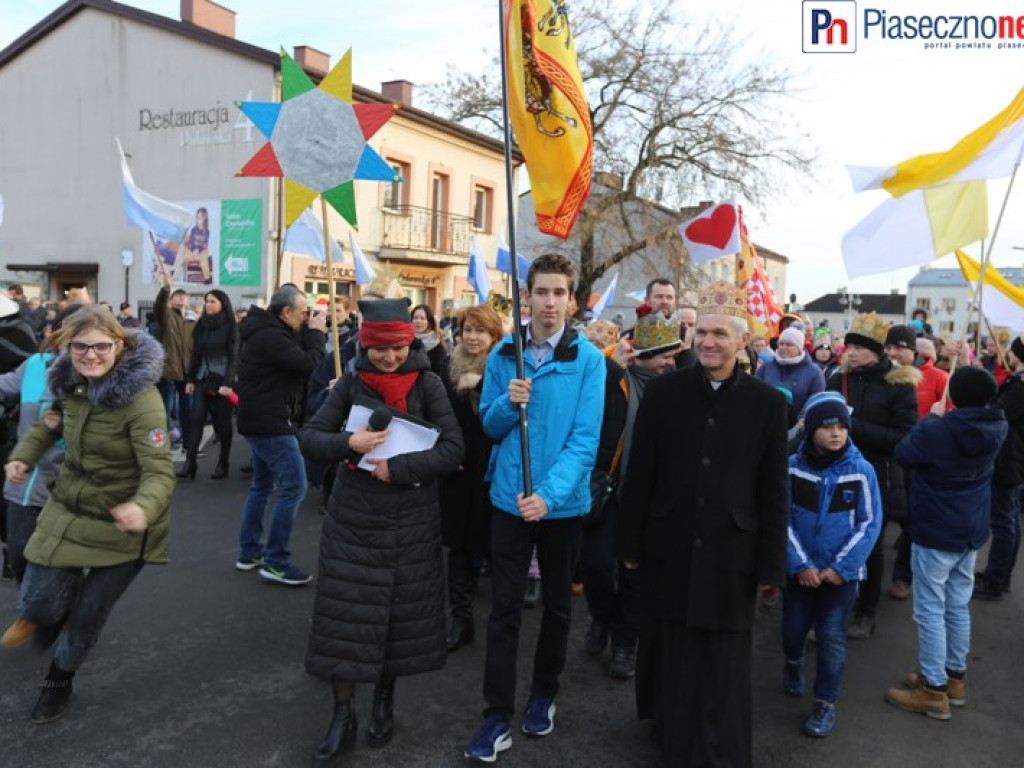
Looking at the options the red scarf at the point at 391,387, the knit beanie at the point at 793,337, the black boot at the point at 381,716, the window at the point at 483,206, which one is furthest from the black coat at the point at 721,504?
the window at the point at 483,206

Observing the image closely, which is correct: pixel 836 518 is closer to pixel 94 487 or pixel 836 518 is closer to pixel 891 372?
pixel 891 372

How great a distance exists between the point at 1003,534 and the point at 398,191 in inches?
822

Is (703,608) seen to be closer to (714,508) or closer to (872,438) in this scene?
(714,508)

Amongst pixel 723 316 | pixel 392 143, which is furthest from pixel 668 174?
pixel 723 316

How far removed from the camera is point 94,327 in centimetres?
368

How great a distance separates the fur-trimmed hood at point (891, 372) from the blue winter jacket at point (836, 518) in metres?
1.24

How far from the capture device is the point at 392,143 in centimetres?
2361

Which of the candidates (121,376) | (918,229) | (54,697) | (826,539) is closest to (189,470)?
(54,697)

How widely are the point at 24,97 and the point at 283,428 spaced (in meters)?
25.0

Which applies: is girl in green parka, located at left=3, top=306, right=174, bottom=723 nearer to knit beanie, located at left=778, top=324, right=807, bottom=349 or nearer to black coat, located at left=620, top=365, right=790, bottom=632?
black coat, located at left=620, top=365, right=790, bottom=632

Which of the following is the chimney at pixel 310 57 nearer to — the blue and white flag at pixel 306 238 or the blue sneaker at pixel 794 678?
the blue and white flag at pixel 306 238

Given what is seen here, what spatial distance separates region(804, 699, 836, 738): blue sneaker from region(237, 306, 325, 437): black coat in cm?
355

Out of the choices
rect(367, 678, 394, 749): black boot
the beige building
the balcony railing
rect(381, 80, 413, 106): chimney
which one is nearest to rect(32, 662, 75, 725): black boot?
rect(367, 678, 394, 749): black boot

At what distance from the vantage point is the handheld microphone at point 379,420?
335 cm
